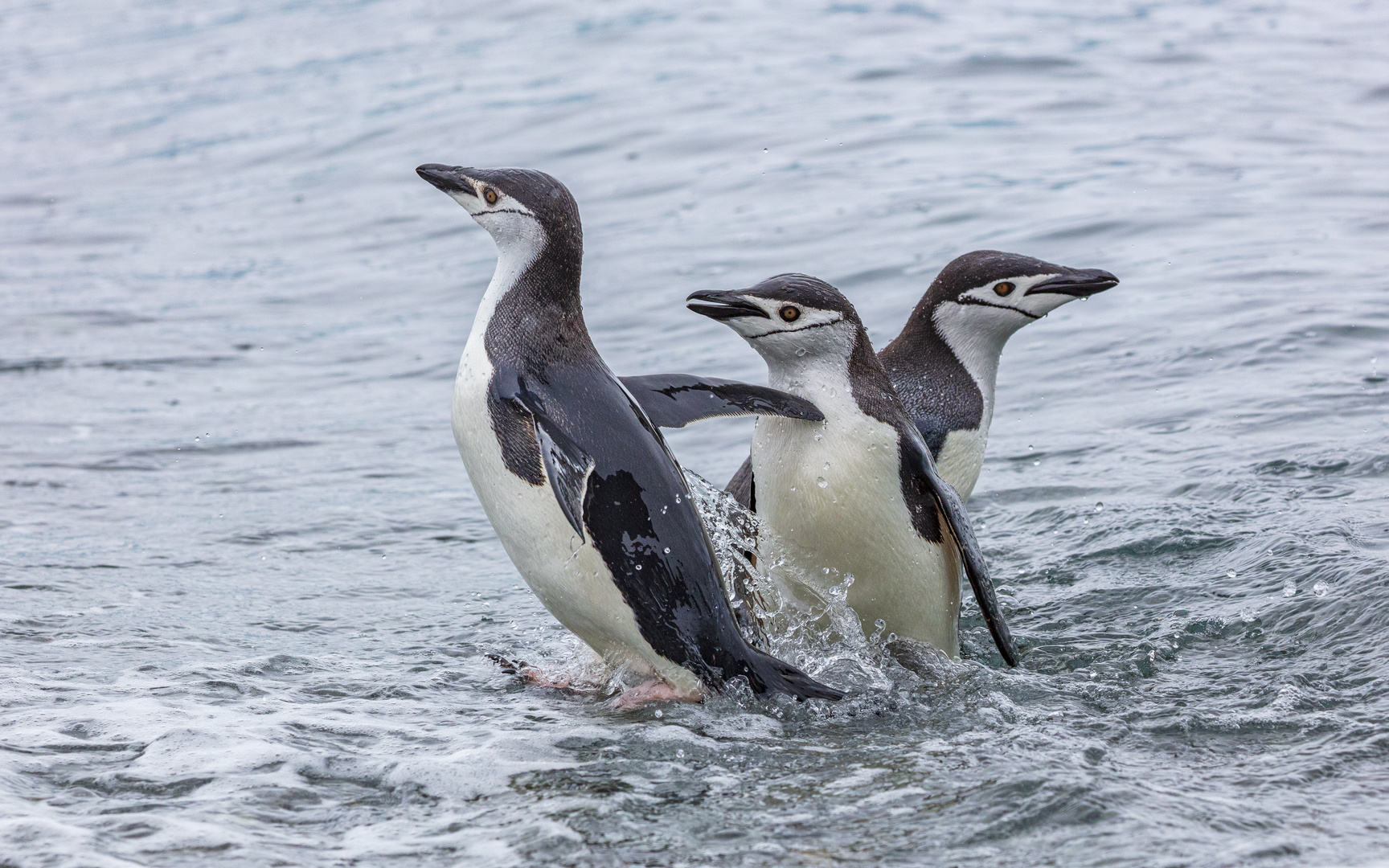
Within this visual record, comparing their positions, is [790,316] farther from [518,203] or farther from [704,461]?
[704,461]

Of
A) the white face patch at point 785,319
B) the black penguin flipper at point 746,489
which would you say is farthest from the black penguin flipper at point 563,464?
the black penguin flipper at point 746,489

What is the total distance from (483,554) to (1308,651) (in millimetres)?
3239

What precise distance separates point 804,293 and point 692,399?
1.78 ft

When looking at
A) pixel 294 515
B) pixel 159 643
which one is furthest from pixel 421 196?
pixel 159 643

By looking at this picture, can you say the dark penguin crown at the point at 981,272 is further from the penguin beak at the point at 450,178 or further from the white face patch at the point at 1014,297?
the penguin beak at the point at 450,178

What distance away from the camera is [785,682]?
4.18 meters

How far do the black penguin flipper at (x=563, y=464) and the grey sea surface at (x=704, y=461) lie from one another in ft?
1.92

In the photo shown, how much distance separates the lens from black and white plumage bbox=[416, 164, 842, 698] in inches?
160

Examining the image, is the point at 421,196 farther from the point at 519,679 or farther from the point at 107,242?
the point at 519,679

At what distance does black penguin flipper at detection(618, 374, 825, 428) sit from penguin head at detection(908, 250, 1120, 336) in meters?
1.29

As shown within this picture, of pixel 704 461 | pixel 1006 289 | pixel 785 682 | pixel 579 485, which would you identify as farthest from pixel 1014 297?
pixel 704 461

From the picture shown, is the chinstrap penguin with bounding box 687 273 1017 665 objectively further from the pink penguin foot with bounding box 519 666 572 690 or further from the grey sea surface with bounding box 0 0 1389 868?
the pink penguin foot with bounding box 519 666 572 690

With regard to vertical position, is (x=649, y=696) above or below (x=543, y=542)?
below

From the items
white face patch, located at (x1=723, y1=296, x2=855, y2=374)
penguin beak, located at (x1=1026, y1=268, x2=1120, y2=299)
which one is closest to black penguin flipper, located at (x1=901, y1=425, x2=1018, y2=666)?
white face patch, located at (x1=723, y1=296, x2=855, y2=374)
